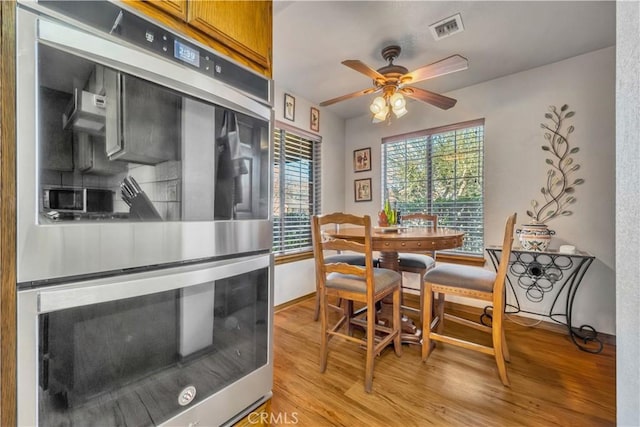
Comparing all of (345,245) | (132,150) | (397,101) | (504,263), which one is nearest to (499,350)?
(504,263)

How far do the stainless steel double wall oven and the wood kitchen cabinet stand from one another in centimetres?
7

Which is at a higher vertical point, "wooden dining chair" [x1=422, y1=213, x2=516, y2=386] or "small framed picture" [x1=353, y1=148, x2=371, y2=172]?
"small framed picture" [x1=353, y1=148, x2=371, y2=172]

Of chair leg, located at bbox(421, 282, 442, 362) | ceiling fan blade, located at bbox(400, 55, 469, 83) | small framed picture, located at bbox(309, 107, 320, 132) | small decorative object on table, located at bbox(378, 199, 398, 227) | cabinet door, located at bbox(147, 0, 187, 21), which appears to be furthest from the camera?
small framed picture, located at bbox(309, 107, 320, 132)

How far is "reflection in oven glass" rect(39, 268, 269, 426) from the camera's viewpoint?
2.01 ft

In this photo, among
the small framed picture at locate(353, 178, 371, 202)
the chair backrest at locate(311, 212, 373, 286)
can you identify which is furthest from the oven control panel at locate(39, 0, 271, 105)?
the small framed picture at locate(353, 178, 371, 202)

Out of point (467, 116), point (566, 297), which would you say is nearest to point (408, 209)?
point (467, 116)

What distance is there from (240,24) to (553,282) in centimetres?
311

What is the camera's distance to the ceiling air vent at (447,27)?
5.95 feet

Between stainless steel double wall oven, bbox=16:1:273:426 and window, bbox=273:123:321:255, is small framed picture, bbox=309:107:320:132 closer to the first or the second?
window, bbox=273:123:321:255

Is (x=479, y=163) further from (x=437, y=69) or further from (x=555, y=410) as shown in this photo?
(x=555, y=410)

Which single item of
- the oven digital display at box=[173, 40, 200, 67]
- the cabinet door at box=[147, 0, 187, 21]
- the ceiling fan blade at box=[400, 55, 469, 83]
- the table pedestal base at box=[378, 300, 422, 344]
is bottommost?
the table pedestal base at box=[378, 300, 422, 344]

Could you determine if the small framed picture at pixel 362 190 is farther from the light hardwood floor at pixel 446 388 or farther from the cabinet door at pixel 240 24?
the cabinet door at pixel 240 24

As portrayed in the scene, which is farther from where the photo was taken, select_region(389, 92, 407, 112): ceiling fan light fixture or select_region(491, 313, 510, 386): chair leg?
select_region(389, 92, 407, 112): ceiling fan light fixture
